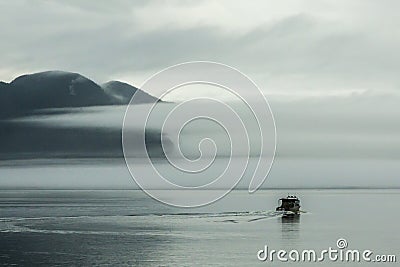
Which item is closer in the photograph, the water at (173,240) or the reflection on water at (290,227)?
the water at (173,240)

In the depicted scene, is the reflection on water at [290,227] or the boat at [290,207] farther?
the boat at [290,207]

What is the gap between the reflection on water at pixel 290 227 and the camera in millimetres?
113194

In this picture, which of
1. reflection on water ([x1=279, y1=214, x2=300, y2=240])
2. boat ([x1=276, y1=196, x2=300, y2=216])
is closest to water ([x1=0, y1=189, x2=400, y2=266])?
reflection on water ([x1=279, y1=214, x2=300, y2=240])

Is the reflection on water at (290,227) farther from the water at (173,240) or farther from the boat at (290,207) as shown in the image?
the boat at (290,207)

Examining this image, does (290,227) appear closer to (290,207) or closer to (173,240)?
(173,240)

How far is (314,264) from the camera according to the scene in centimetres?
7875

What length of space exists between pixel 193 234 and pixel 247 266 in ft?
135

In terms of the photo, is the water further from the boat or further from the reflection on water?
the boat

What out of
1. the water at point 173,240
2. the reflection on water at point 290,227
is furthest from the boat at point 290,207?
the water at point 173,240

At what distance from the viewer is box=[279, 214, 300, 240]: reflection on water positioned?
113194 mm

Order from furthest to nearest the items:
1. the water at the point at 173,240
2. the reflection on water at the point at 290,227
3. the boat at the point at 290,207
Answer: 1. the boat at the point at 290,207
2. the reflection on water at the point at 290,227
3. the water at the point at 173,240

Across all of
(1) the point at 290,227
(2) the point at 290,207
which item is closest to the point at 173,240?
(1) the point at 290,227

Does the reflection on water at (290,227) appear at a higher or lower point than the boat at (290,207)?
lower

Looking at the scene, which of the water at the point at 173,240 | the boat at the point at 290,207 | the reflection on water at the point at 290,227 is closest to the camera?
the water at the point at 173,240
